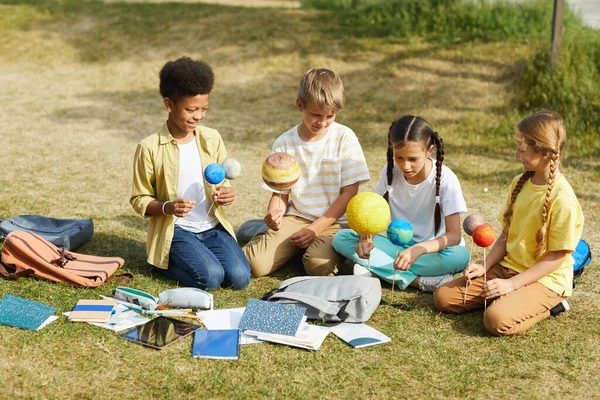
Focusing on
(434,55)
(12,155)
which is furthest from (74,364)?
(434,55)

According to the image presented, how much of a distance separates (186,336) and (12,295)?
1.15 m

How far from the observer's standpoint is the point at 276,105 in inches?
418

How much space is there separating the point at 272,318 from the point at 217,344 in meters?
0.35

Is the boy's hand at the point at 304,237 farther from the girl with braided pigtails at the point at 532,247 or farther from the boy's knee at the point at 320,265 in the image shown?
the girl with braided pigtails at the point at 532,247

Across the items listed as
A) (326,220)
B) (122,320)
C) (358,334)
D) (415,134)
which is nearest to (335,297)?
(358,334)

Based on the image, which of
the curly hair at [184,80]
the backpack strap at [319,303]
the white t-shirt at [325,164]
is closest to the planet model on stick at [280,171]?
the white t-shirt at [325,164]

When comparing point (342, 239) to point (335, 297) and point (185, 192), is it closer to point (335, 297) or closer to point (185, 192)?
point (335, 297)

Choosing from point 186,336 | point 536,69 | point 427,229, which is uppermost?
point 536,69

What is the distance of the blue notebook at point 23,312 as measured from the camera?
12.3 ft

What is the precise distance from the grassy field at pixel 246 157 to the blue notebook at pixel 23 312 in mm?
61

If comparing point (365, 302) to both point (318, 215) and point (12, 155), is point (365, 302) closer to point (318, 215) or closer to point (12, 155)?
point (318, 215)

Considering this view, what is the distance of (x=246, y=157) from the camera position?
8.03 meters

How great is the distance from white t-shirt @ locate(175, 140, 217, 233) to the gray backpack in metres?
0.89

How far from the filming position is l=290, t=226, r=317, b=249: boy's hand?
15.6 ft
